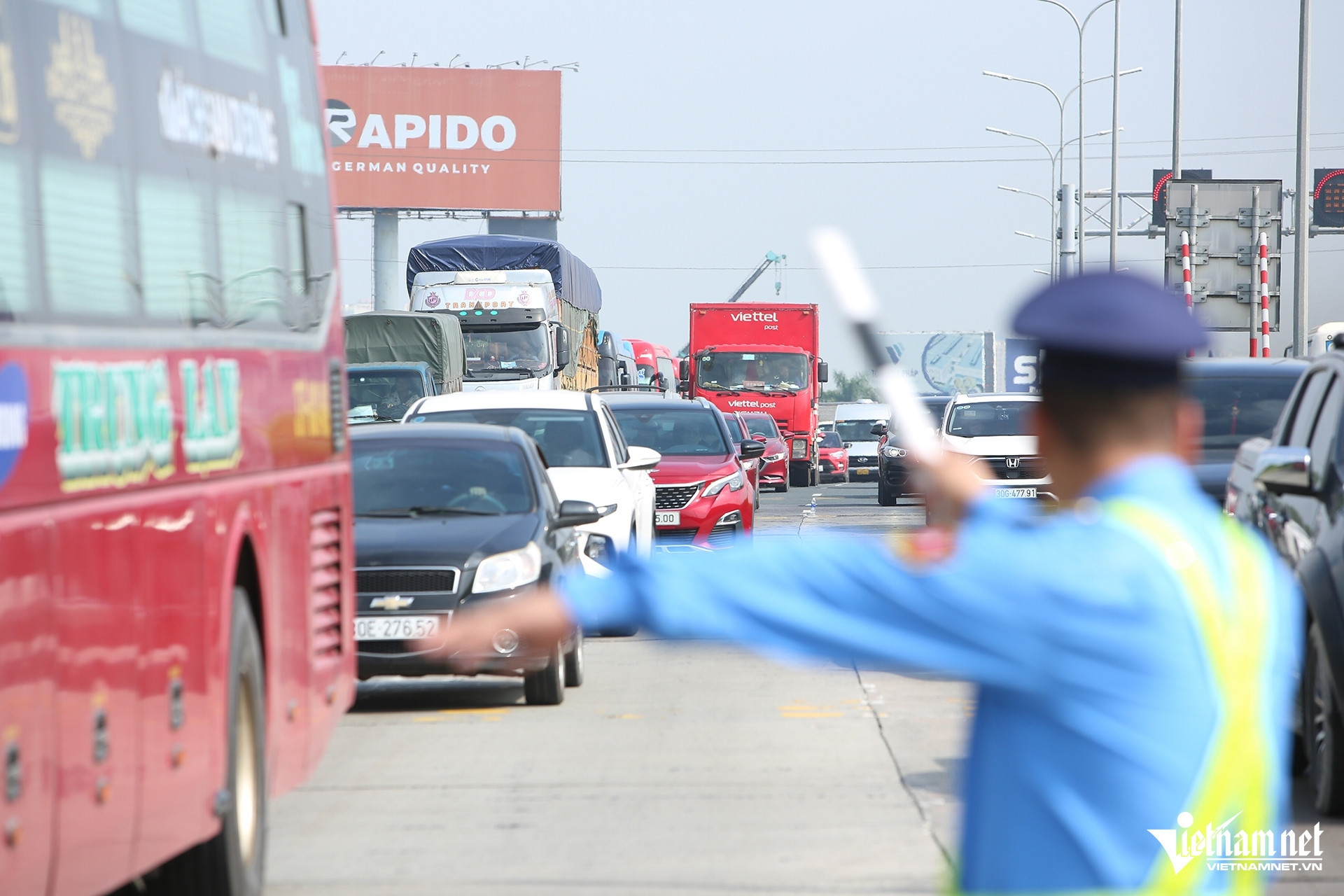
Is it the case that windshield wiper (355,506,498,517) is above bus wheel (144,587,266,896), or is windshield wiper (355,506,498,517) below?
above

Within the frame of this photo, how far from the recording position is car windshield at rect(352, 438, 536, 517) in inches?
472

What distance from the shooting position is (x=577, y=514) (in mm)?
11438

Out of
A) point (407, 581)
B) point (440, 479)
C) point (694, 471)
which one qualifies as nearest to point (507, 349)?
point (694, 471)

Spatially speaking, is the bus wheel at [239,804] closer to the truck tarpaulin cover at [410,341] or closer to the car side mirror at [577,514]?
the car side mirror at [577,514]

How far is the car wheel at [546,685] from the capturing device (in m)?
11.3

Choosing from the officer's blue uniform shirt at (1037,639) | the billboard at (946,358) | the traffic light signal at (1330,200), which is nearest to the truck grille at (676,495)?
the officer's blue uniform shirt at (1037,639)

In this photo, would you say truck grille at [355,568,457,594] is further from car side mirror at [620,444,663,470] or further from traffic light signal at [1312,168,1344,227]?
traffic light signal at [1312,168,1344,227]

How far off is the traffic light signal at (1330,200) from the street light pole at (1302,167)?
87.0ft

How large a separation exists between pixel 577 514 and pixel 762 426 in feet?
107

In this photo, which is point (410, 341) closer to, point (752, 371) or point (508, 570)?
point (752, 371)

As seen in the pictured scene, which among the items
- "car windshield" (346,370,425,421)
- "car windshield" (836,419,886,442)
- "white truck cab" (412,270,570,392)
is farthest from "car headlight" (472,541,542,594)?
"car windshield" (836,419,886,442)

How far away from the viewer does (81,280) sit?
15.5 ft

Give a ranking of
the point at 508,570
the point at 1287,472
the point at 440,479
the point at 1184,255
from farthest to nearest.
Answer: the point at 1184,255 → the point at 440,479 → the point at 508,570 → the point at 1287,472

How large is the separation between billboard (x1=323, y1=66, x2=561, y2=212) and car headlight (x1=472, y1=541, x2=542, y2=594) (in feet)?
242
